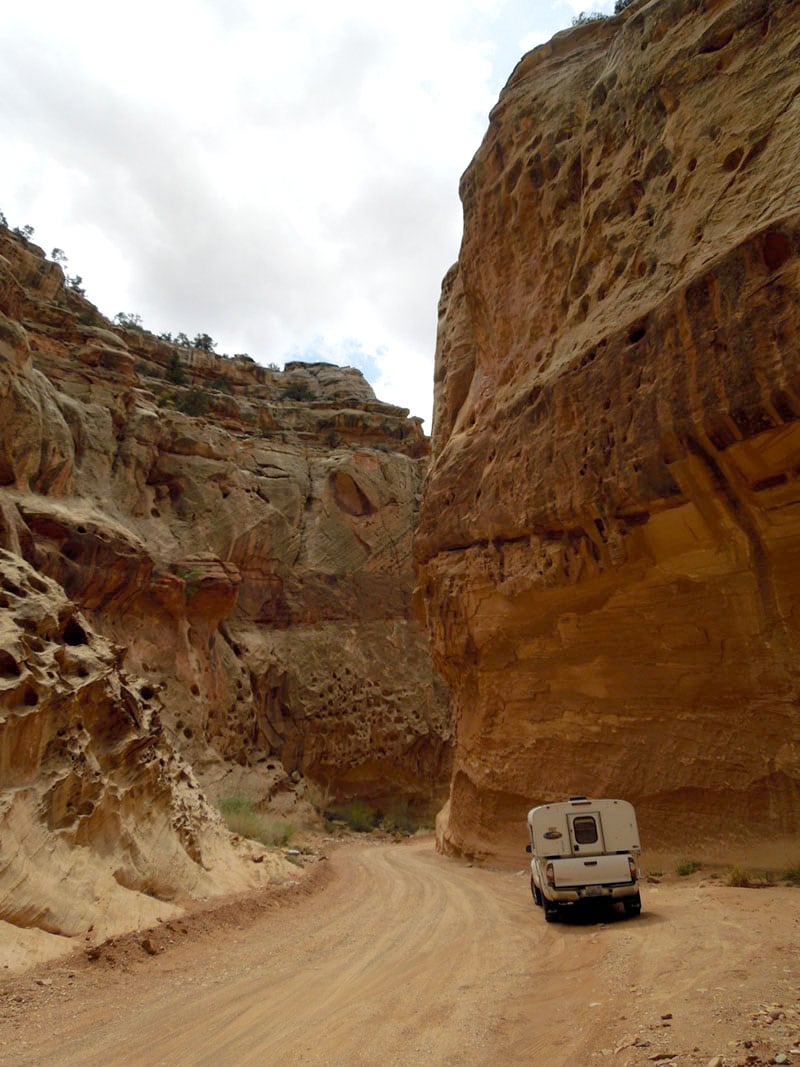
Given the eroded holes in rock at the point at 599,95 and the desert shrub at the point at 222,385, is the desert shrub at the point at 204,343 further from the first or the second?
the eroded holes in rock at the point at 599,95

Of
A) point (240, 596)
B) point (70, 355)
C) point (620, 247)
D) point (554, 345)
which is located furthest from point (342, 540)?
point (620, 247)

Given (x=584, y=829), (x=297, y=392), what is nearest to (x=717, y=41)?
(x=584, y=829)

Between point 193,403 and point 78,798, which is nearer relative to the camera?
point 78,798

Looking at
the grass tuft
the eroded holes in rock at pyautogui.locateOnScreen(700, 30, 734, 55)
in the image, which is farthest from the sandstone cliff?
the eroded holes in rock at pyautogui.locateOnScreen(700, 30, 734, 55)

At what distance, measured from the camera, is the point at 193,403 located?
37.2 metres

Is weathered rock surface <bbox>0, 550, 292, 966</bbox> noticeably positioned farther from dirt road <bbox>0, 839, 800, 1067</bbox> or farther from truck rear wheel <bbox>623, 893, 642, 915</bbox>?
truck rear wheel <bbox>623, 893, 642, 915</bbox>

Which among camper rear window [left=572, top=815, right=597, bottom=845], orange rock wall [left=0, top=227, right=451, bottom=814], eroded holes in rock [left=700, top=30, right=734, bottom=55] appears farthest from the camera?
orange rock wall [left=0, top=227, right=451, bottom=814]

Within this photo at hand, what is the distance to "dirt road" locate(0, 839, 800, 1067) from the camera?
4.26 meters

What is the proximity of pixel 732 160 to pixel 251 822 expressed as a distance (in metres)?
20.3

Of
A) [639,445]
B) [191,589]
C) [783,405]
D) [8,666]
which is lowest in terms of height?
[8,666]

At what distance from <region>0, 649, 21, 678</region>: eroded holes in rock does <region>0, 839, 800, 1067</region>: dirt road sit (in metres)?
3.47

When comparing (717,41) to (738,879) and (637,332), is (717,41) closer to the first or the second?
(637,332)

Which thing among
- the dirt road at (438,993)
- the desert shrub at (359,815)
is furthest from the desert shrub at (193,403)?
the dirt road at (438,993)

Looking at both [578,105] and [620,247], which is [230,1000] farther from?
[578,105]
